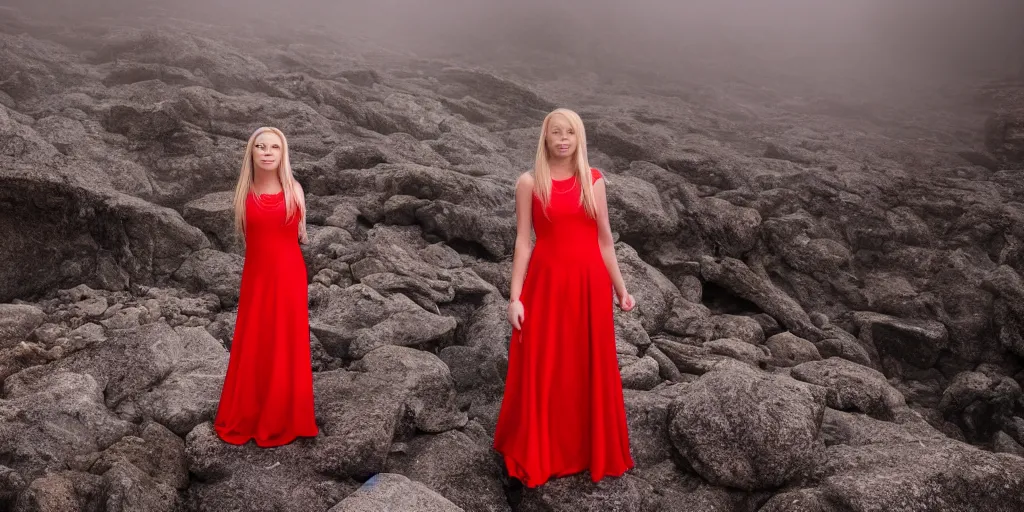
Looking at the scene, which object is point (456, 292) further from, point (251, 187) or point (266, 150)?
point (266, 150)

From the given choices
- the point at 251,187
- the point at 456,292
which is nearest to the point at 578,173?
the point at 251,187

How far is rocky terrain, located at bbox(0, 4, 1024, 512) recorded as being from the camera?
5637mm

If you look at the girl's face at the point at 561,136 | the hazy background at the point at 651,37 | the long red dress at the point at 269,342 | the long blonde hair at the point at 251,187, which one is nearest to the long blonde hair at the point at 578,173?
the girl's face at the point at 561,136

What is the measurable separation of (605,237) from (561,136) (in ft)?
3.14

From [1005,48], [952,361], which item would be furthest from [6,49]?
[1005,48]

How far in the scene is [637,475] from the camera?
20.4ft

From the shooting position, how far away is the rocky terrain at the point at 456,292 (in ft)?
18.5

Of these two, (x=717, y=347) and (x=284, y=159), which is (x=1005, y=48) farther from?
(x=284, y=159)

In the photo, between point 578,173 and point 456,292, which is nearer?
point 578,173

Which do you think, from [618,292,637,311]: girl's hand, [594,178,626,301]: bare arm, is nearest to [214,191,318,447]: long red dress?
[594,178,626,301]: bare arm

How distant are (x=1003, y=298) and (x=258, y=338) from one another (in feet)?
40.9

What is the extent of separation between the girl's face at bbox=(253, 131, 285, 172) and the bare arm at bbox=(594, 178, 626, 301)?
9.34 feet

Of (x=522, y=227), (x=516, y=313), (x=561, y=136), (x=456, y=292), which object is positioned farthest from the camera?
(x=456, y=292)

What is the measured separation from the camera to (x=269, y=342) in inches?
227
